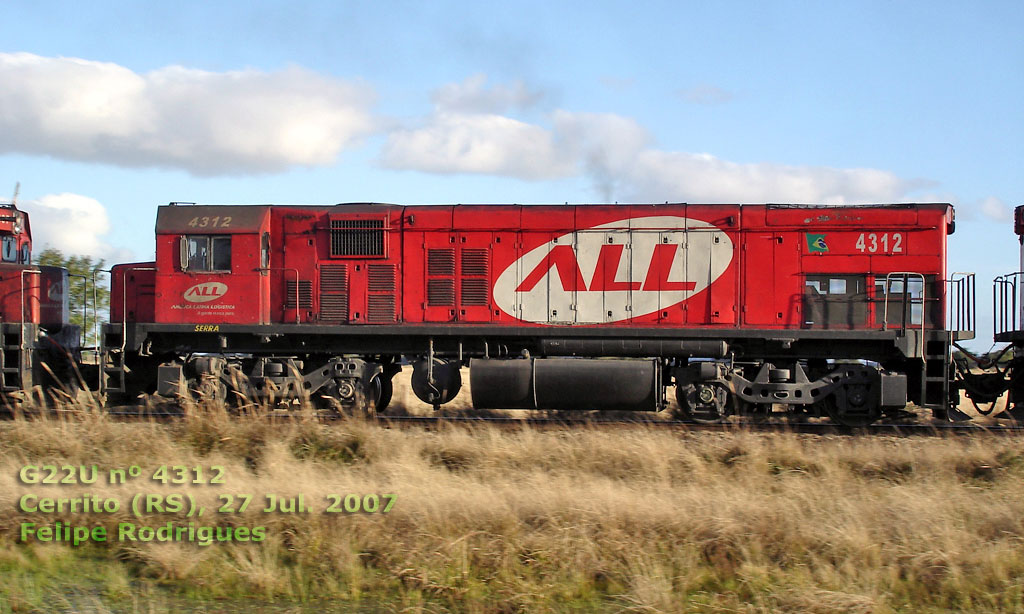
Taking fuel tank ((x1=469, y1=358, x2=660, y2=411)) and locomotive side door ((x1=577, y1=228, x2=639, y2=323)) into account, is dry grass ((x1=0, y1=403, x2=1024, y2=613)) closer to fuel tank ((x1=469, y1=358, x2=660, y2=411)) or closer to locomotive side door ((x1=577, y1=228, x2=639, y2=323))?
fuel tank ((x1=469, y1=358, x2=660, y2=411))

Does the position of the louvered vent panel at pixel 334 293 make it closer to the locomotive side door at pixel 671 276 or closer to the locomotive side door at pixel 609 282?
the locomotive side door at pixel 609 282

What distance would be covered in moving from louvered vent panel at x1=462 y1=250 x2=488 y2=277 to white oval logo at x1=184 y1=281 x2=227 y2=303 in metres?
3.71

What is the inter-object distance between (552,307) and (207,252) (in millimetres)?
5398

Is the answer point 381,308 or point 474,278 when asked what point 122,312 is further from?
point 474,278

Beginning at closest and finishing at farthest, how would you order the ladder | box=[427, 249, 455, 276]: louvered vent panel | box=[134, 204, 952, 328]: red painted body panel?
box=[134, 204, 952, 328]: red painted body panel
the ladder
box=[427, 249, 455, 276]: louvered vent panel

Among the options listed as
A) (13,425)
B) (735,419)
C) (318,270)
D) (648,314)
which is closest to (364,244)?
(318,270)

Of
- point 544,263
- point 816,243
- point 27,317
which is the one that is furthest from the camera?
point 27,317

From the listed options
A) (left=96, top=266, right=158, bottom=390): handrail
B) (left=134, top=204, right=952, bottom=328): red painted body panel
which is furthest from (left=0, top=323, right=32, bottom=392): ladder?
(left=134, top=204, right=952, bottom=328): red painted body panel

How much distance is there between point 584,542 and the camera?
6.64 m

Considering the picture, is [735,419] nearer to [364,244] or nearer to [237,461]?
[364,244]

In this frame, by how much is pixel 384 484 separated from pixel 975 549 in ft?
16.4

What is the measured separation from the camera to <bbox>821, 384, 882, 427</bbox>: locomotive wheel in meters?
12.4

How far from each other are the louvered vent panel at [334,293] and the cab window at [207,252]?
148 cm

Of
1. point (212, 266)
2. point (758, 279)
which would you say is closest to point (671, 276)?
point (758, 279)
